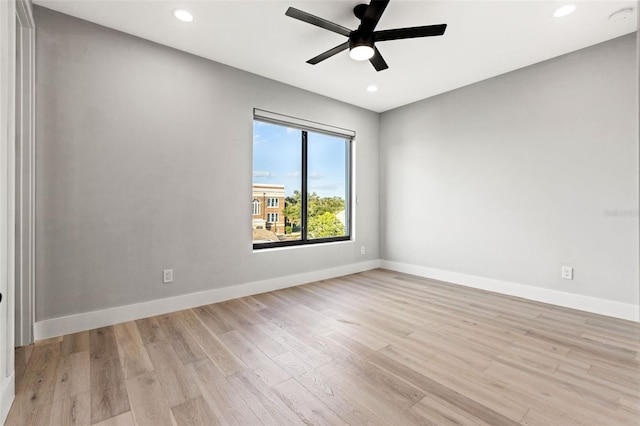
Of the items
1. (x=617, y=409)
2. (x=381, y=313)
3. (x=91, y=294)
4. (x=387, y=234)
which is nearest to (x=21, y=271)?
(x=91, y=294)

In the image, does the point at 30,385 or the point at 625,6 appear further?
the point at 625,6

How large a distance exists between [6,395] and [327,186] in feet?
11.9

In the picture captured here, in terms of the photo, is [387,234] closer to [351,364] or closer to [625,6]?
[351,364]

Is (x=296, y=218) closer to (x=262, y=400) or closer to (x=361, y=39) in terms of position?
(x=361, y=39)

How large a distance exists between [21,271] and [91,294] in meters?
0.50

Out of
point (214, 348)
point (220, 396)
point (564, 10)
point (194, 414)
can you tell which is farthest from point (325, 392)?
point (564, 10)

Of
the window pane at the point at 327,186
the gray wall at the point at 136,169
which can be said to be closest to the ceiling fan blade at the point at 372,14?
the gray wall at the point at 136,169

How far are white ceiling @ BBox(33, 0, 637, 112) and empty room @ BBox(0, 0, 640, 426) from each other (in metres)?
0.02

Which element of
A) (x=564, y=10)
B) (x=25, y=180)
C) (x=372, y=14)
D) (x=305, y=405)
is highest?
(x=564, y=10)

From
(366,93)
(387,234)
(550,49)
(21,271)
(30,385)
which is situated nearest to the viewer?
(30,385)

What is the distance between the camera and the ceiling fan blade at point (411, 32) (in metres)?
2.06

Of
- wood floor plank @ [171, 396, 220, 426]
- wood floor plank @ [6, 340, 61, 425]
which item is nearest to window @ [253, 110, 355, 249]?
wood floor plank @ [6, 340, 61, 425]

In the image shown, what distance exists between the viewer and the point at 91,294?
2.43 meters

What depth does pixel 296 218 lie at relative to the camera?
3994 mm
